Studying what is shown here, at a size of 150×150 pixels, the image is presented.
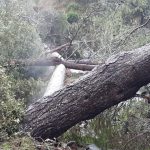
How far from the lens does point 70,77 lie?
888cm

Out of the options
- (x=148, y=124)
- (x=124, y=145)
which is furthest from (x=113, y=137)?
(x=148, y=124)

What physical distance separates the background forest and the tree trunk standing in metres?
0.23

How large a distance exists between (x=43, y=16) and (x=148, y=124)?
8724mm

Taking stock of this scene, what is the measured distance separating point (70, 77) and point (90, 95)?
14.6 feet

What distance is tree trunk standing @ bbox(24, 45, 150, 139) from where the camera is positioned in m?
4.45

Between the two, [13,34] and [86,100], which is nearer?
[86,100]

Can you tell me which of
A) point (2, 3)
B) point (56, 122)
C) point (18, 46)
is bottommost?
point (56, 122)

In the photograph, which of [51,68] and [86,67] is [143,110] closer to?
[86,67]

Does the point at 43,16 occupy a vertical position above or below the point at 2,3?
above

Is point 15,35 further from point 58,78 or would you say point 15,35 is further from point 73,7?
point 73,7

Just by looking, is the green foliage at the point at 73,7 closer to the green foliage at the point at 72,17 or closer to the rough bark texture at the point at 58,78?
the green foliage at the point at 72,17

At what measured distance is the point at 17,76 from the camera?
7465 millimetres

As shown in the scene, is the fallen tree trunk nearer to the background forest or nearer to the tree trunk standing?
the background forest

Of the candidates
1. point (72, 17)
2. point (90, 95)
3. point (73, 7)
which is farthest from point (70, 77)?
point (73, 7)
